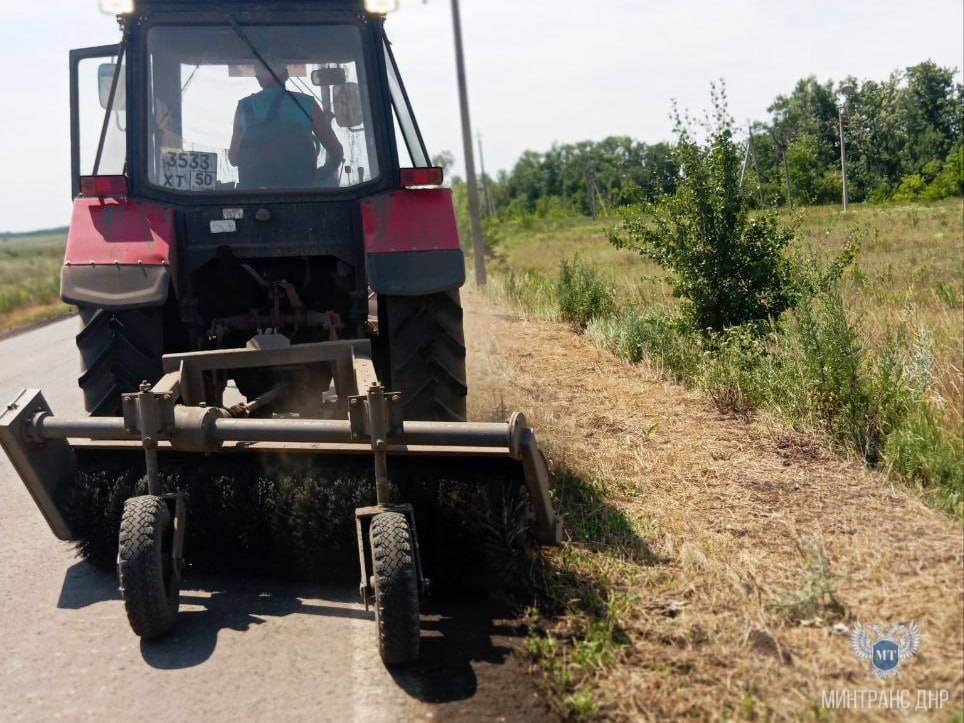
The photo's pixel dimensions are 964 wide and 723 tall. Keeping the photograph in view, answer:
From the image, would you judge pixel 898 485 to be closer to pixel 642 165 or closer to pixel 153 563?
pixel 153 563

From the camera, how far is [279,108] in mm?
5250

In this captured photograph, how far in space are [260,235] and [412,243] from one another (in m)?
0.79

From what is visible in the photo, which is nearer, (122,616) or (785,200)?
(122,616)

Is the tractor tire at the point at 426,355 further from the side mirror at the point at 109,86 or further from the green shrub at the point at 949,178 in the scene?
the green shrub at the point at 949,178

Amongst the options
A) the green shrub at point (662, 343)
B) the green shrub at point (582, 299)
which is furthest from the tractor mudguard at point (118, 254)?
the green shrub at point (582, 299)

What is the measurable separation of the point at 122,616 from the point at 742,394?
162 inches

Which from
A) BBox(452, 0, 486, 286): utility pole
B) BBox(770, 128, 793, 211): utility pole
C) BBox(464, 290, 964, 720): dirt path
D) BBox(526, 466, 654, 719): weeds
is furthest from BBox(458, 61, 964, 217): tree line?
BBox(452, 0, 486, 286): utility pole

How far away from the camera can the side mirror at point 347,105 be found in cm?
537

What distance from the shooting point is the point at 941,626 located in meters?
3.19

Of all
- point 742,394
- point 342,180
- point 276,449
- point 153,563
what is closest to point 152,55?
point 342,180

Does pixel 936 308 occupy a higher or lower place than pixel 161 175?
lower

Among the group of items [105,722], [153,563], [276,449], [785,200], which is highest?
[785,200]

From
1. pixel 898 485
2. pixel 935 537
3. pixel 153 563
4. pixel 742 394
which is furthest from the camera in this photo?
pixel 742 394

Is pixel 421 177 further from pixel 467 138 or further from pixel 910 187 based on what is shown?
pixel 467 138
